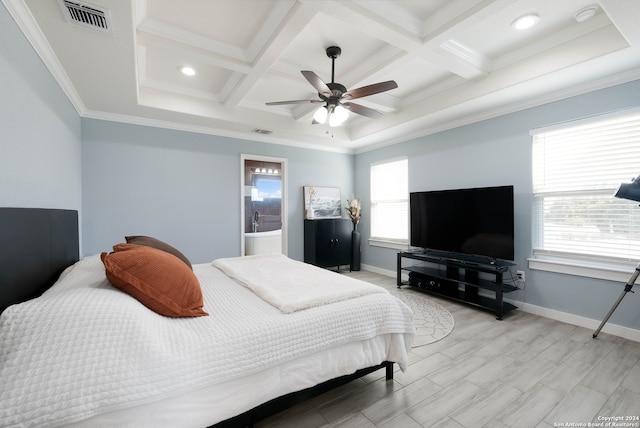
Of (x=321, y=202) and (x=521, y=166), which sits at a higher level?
(x=521, y=166)

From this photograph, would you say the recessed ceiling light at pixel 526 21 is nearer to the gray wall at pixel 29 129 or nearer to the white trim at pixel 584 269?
the white trim at pixel 584 269

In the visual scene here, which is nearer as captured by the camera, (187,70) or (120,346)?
(120,346)

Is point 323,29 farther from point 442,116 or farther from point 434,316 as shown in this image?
point 434,316

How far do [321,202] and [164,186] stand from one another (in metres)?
2.72

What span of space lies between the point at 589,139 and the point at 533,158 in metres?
0.49

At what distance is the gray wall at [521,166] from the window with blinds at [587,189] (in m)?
0.12

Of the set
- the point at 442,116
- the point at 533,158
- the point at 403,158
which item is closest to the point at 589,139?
the point at 533,158

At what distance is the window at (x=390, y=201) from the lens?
4930mm

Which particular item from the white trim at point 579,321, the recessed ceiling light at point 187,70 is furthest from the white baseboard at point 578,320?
the recessed ceiling light at point 187,70

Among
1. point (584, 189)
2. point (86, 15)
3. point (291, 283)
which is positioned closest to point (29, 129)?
point (86, 15)

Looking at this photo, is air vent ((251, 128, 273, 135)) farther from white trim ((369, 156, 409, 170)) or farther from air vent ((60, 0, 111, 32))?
air vent ((60, 0, 111, 32))

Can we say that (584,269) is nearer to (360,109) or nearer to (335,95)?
(360,109)

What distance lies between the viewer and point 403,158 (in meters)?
4.89

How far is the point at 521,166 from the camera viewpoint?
3.38m
